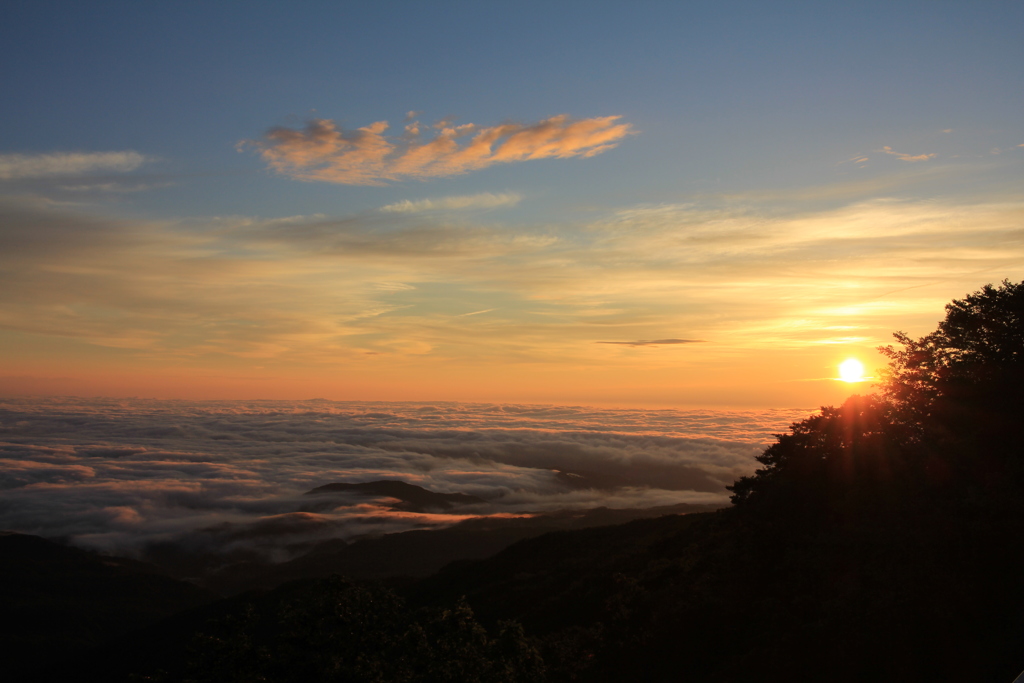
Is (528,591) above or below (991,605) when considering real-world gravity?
below

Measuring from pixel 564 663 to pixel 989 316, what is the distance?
110 ft

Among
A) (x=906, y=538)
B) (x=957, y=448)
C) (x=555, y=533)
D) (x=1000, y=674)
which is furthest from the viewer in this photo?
(x=555, y=533)

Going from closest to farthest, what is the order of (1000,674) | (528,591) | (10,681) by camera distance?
(1000,674) → (528,591) → (10,681)

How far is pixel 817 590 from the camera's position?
28547mm

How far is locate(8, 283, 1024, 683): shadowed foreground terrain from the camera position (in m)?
17.8

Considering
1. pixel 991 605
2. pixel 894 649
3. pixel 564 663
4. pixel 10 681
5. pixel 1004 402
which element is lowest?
pixel 10 681

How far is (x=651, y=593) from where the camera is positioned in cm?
3769

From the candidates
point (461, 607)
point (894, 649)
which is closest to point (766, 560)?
point (894, 649)

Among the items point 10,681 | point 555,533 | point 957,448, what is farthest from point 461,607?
point 10,681

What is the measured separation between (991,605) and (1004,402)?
14571mm

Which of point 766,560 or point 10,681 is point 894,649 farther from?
point 10,681

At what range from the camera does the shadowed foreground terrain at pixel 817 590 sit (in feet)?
58.3

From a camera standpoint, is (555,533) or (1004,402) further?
(555,533)

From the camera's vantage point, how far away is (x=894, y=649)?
74.9ft
